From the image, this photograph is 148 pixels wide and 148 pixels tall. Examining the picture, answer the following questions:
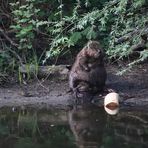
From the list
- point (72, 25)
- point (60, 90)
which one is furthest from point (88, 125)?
point (72, 25)

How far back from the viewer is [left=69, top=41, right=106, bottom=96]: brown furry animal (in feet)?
→ 27.6

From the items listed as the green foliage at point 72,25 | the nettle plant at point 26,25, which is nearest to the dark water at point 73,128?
the green foliage at point 72,25

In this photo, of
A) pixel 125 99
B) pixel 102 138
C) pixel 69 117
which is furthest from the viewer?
pixel 125 99

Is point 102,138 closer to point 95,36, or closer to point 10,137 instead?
point 10,137

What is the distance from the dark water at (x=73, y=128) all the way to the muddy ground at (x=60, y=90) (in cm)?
43

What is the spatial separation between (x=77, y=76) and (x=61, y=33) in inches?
50.1

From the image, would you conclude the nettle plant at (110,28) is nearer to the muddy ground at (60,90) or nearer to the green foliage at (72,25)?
the green foliage at (72,25)

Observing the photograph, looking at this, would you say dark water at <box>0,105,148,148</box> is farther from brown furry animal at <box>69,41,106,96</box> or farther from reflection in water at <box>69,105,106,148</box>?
brown furry animal at <box>69,41,106,96</box>

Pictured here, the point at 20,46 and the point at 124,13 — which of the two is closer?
the point at 124,13

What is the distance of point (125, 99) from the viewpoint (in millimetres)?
8375

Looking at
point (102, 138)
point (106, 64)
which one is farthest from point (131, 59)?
point (102, 138)

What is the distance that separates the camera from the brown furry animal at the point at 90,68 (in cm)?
841

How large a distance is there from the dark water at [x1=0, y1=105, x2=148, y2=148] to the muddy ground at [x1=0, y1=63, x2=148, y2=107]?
0.43m

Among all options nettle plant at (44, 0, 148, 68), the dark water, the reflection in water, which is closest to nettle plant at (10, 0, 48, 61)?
nettle plant at (44, 0, 148, 68)
